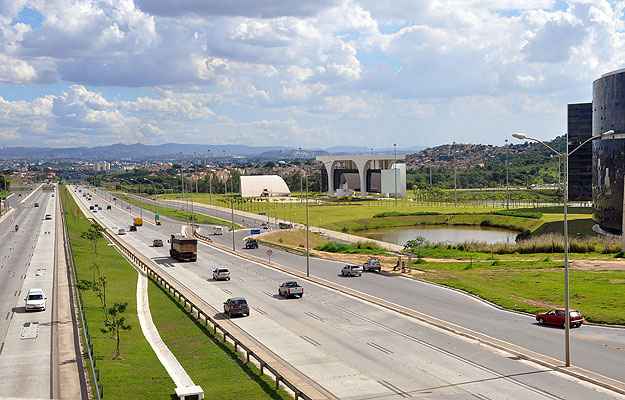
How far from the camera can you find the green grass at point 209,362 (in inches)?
1152

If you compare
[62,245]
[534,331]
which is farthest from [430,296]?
[62,245]

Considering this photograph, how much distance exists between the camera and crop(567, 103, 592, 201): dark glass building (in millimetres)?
175625

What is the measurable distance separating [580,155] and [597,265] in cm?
11335

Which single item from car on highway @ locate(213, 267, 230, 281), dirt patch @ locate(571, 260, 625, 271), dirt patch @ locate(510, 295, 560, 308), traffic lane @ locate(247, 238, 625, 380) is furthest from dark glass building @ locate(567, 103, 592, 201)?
dirt patch @ locate(510, 295, 560, 308)

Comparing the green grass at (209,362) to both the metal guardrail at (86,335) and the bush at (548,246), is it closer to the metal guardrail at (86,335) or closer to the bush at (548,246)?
the metal guardrail at (86,335)

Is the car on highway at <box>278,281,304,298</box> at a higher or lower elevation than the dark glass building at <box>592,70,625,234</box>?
lower

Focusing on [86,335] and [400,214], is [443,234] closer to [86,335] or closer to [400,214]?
[400,214]

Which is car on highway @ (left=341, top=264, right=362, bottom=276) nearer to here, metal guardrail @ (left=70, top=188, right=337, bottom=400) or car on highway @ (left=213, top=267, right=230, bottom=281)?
car on highway @ (left=213, top=267, right=230, bottom=281)

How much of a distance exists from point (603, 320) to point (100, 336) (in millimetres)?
27680

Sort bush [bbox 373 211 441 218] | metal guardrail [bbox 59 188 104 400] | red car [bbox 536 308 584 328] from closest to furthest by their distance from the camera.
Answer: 1. metal guardrail [bbox 59 188 104 400]
2. red car [bbox 536 308 584 328]
3. bush [bbox 373 211 441 218]

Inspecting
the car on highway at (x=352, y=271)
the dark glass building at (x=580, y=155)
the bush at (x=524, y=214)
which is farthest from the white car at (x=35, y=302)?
the dark glass building at (x=580, y=155)

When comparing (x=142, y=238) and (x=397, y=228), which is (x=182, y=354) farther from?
(x=397, y=228)

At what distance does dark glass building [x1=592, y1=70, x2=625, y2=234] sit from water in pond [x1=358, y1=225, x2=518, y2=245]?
526 inches

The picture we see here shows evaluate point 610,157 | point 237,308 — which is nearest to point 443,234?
point 610,157
